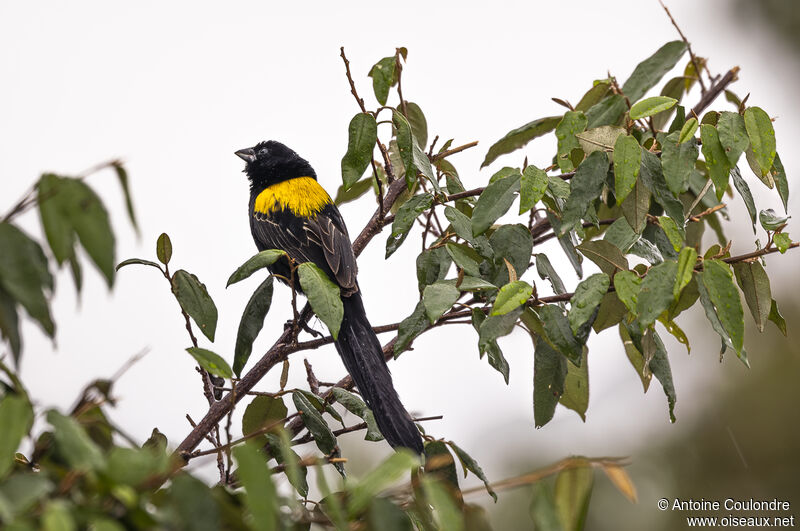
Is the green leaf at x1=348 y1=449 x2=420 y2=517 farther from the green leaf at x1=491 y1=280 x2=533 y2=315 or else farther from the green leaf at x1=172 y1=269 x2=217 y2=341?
the green leaf at x1=172 y1=269 x2=217 y2=341

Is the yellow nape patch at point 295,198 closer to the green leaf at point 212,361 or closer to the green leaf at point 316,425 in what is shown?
the green leaf at point 316,425

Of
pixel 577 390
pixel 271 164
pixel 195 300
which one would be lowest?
pixel 577 390

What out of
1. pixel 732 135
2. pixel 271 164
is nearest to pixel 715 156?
pixel 732 135

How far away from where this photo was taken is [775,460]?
21.1ft

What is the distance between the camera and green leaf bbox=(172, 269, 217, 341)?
1.62 meters

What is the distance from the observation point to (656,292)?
136 cm

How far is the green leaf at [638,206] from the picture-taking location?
167 cm

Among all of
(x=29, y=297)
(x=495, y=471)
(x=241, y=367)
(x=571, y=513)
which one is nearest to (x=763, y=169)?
(x=571, y=513)

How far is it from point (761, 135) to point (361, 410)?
109 cm

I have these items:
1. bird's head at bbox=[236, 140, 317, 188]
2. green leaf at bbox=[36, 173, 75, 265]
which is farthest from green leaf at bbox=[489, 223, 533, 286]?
bird's head at bbox=[236, 140, 317, 188]

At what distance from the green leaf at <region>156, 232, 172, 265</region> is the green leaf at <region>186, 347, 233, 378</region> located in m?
0.46

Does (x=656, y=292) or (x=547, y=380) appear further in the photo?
(x=547, y=380)

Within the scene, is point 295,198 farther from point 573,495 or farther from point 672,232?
point 573,495

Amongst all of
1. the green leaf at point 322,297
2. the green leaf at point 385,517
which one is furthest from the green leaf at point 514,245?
the green leaf at point 385,517
